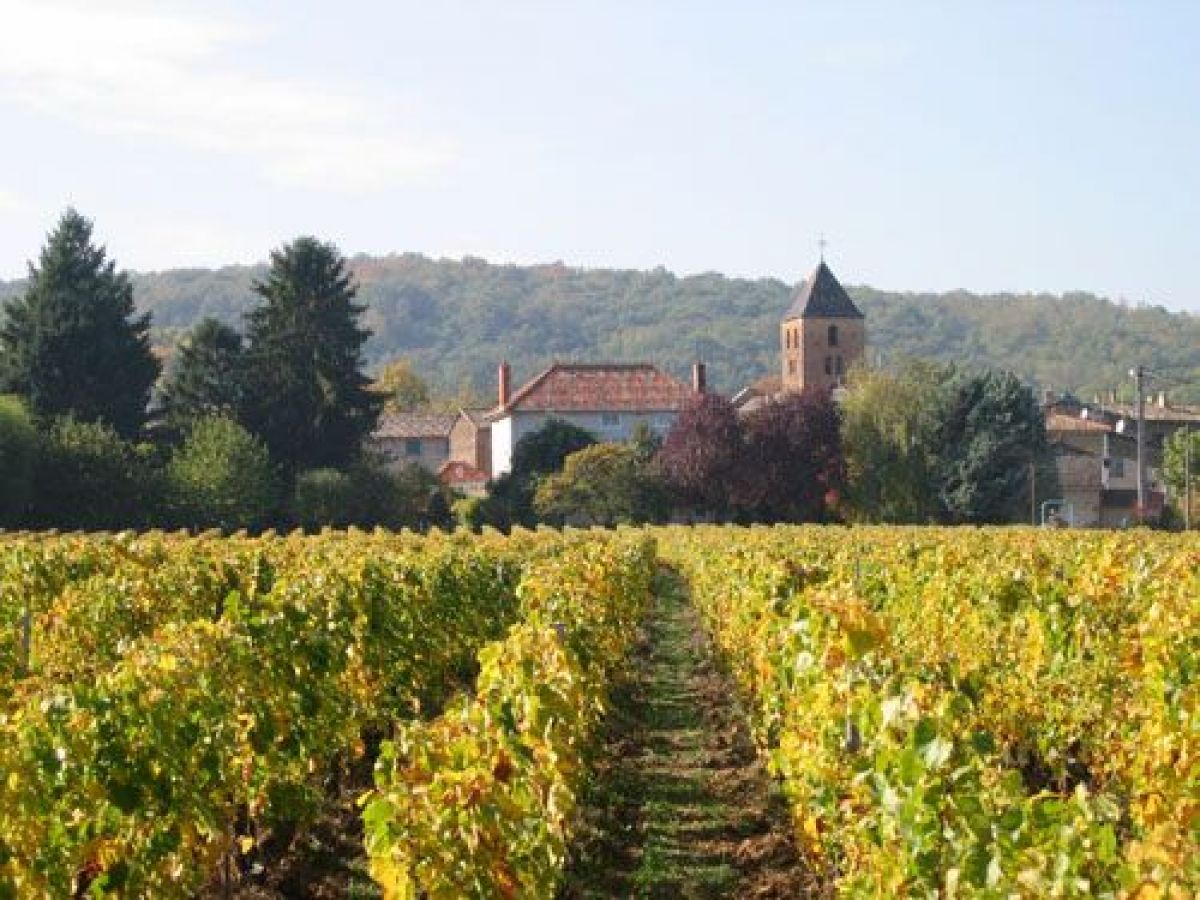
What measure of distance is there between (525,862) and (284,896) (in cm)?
359

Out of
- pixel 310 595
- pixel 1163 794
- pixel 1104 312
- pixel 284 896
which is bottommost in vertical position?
pixel 284 896

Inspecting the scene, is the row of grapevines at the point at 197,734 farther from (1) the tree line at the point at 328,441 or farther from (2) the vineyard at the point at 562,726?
(1) the tree line at the point at 328,441

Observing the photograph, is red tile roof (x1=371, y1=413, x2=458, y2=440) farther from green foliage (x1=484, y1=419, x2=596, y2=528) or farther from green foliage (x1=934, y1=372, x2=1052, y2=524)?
green foliage (x1=934, y1=372, x2=1052, y2=524)

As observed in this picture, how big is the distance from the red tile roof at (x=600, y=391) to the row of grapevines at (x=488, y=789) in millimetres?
83729

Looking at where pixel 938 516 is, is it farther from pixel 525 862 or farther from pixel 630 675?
pixel 525 862

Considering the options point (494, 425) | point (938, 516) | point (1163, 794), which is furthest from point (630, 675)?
point (494, 425)

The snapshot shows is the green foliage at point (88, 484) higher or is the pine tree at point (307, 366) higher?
the pine tree at point (307, 366)

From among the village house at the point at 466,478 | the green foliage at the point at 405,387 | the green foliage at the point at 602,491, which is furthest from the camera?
the green foliage at the point at 405,387

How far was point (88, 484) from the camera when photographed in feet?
165

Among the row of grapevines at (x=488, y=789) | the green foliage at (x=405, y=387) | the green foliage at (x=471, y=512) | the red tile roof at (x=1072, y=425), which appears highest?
the green foliage at (x=405, y=387)

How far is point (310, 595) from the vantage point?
11898 millimetres

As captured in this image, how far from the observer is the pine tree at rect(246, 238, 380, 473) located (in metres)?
60.8

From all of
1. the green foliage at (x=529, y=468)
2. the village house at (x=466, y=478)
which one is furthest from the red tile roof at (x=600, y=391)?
the green foliage at (x=529, y=468)

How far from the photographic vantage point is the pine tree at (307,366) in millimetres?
60781
